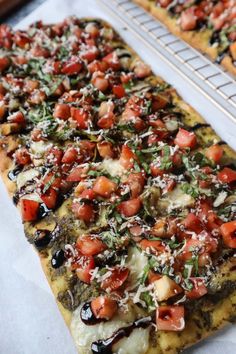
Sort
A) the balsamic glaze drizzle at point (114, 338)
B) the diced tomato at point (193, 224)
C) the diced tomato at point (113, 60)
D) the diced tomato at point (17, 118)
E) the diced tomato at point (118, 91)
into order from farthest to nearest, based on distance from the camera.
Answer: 1. the diced tomato at point (113, 60)
2. the diced tomato at point (118, 91)
3. the diced tomato at point (17, 118)
4. the diced tomato at point (193, 224)
5. the balsamic glaze drizzle at point (114, 338)

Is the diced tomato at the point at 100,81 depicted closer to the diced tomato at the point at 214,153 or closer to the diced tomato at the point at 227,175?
the diced tomato at the point at 214,153

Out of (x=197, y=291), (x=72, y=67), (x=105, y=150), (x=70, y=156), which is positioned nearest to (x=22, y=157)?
(x=70, y=156)

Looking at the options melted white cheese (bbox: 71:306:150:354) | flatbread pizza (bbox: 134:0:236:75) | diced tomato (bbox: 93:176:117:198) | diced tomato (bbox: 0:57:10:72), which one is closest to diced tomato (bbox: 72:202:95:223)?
diced tomato (bbox: 93:176:117:198)

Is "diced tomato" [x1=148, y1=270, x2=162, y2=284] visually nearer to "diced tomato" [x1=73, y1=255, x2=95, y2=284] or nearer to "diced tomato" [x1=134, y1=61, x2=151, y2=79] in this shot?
"diced tomato" [x1=73, y1=255, x2=95, y2=284]

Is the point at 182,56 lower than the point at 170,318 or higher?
higher

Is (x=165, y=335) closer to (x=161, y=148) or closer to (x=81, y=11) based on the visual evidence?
(x=161, y=148)

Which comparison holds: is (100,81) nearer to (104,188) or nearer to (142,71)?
(142,71)

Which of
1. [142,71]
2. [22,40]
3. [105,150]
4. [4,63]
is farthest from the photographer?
[22,40]

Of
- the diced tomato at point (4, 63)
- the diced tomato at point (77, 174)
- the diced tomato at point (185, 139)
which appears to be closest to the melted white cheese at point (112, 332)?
the diced tomato at point (77, 174)
